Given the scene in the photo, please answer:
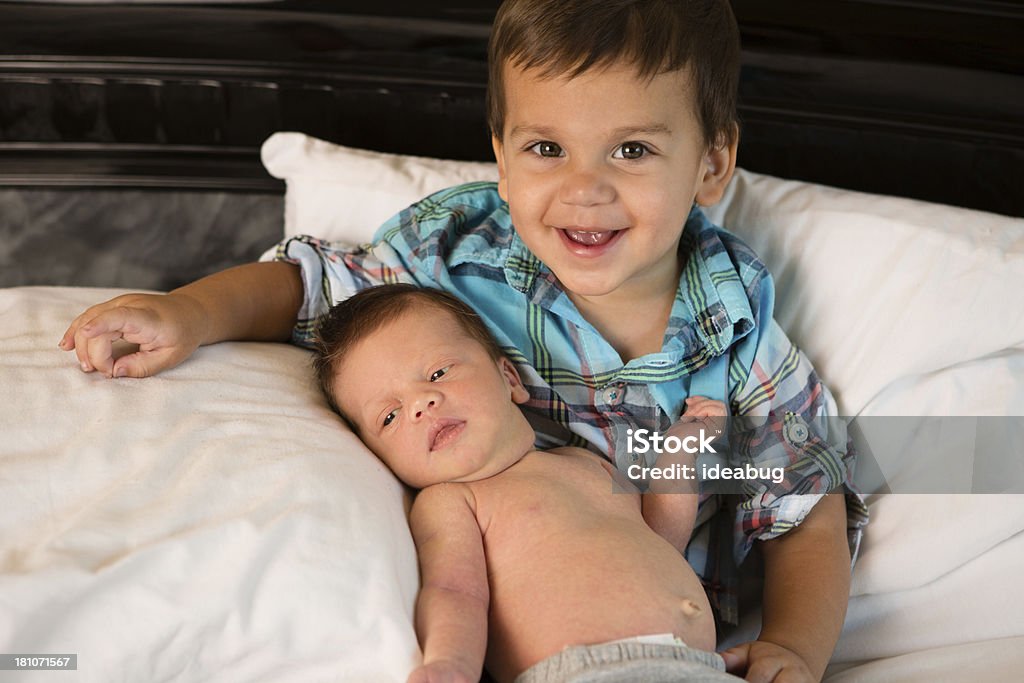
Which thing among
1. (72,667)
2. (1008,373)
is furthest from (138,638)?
(1008,373)

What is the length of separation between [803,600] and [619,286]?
1.33 feet

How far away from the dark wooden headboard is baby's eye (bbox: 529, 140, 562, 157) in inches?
19.1

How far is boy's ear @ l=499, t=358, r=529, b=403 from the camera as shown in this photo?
1.17m

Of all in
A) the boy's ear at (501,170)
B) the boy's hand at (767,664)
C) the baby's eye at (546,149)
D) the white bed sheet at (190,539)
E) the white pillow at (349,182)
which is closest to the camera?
the white bed sheet at (190,539)

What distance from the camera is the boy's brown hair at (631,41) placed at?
42.4 inches

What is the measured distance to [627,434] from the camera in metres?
1.21

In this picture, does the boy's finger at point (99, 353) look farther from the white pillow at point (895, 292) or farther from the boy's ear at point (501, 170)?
the white pillow at point (895, 292)

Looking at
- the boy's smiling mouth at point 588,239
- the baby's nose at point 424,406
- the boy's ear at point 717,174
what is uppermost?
the boy's ear at point 717,174

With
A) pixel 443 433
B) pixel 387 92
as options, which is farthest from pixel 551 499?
pixel 387 92

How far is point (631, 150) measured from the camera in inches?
43.9

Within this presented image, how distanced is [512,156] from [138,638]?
2.08 ft

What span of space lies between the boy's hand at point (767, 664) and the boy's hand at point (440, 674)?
31 centimetres

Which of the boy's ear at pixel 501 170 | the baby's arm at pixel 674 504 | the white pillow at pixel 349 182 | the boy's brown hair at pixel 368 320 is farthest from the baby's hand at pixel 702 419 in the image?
the white pillow at pixel 349 182

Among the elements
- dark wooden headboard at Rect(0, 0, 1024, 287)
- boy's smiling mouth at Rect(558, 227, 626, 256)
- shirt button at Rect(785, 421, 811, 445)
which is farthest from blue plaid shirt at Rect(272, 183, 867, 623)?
dark wooden headboard at Rect(0, 0, 1024, 287)
